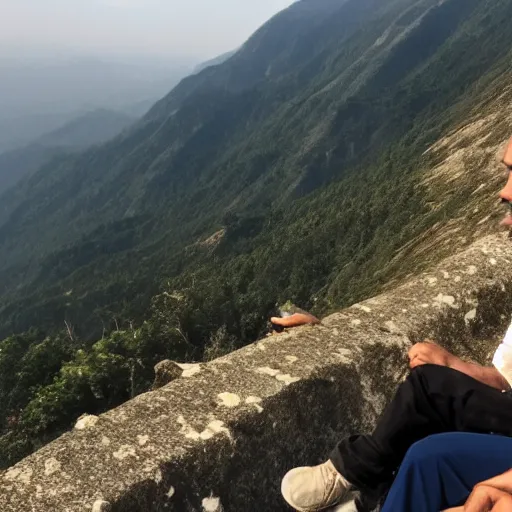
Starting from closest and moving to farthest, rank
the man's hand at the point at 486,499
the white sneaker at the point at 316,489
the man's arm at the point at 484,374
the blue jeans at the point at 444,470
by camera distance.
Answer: the man's hand at the point at 486,499
the blue jeans at the point at 444,470
the white sneaker at the point at 316,489
the man's arm at the point at 484,374

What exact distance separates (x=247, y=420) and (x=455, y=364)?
2.19m

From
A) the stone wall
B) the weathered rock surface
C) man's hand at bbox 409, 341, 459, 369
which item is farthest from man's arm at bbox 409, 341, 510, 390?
the weathered rock surface

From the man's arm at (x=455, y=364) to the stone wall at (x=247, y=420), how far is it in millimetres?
616

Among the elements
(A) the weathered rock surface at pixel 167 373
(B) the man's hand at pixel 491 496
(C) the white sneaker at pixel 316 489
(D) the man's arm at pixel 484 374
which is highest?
(A) the weathered rock surface at pixel 167 373

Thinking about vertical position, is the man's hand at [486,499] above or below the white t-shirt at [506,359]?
above

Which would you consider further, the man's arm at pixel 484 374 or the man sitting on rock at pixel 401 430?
the man's arm at pixel 484 374

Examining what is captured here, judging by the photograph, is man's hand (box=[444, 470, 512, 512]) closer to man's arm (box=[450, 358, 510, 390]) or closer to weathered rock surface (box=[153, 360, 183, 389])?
man's arm (box=[450, 358, 510, 390])

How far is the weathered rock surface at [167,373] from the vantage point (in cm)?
599

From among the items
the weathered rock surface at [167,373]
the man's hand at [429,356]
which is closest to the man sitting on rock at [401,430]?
the man's hand at [429,356]

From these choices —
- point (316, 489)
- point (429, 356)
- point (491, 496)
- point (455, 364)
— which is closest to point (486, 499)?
point (491, 496)

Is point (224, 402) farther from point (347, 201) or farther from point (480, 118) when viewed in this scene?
point (347, 201)

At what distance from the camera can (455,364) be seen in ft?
17.1

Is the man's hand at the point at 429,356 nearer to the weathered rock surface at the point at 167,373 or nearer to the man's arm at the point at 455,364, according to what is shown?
the man's arm at the point at 455,364

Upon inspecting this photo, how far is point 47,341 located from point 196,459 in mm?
38562
